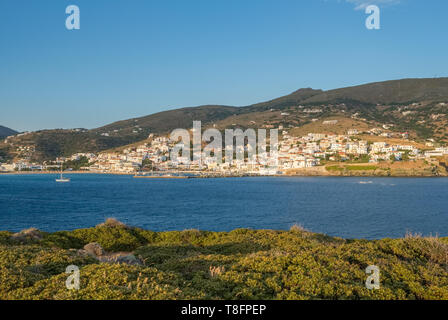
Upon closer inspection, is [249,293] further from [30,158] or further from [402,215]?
[30,158]

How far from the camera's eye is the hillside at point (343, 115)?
432 ft

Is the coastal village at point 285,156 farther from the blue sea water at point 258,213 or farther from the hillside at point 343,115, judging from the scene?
the blue sea water at point 258,213

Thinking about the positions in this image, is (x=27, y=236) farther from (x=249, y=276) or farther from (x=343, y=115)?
(x=343, y=115)

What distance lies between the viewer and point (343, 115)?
14388cm

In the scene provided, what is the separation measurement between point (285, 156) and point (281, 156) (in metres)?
1.25

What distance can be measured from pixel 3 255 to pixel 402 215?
36.5 metres

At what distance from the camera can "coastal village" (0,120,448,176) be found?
313ft

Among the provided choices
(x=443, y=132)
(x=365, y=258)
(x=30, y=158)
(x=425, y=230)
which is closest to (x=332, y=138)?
(x=443, y=132)

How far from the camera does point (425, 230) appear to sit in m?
A: 29.1

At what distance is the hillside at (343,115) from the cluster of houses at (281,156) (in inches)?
458
